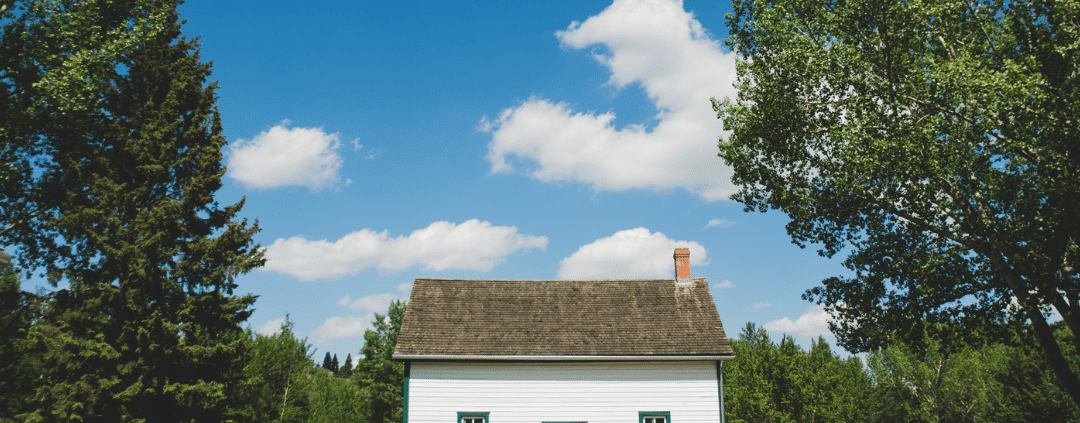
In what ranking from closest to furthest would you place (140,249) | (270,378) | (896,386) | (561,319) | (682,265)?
(140,249), (561,319), (682,265), (270,378), (896,386)

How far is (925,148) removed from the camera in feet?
39.7

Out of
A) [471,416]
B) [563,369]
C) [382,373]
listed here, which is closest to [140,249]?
[471,416]

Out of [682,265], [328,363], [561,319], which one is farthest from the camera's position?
[328,363]

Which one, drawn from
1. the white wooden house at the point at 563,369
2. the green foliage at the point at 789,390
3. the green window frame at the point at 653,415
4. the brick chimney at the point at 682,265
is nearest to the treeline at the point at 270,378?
the white wooden house at the point at 563,369

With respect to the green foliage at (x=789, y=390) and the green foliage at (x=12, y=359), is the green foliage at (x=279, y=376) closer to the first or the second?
the green foliage at (x=12, y=359)

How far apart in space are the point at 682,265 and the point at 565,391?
23.9 ft

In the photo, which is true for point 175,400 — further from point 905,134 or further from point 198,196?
point 905,134

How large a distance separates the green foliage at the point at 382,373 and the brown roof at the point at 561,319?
995 inches

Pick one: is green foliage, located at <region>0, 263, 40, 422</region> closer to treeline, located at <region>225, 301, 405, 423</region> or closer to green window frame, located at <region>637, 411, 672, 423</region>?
treeline, located at <region>225, 301, 405, 423</region>

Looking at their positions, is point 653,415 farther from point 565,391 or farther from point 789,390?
point 789,390

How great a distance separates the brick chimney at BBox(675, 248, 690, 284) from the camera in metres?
21.7

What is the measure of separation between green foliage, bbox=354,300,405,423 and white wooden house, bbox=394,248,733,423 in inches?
1068

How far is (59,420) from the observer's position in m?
14.3

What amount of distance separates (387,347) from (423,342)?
1142 inches
